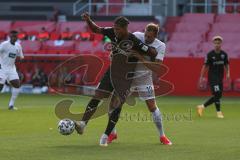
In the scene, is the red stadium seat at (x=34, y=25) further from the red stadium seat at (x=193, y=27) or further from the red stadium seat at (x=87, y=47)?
the red stadium seat at (x=193, y=27)

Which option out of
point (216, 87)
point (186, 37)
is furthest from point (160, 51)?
point (186, 37)

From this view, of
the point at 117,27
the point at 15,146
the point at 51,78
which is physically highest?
the point at 117,27

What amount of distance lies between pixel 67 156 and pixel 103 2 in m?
30.6

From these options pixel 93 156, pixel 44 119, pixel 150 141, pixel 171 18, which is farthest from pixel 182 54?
pixel 93 156

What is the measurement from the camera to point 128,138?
13.9 meters

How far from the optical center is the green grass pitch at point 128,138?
11219 millimetres

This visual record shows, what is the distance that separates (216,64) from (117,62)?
753 centimetres

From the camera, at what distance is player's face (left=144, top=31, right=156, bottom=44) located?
12633 mm

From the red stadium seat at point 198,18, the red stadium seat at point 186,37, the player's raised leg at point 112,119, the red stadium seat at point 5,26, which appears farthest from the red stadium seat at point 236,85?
the player's raised leg at point 112,119

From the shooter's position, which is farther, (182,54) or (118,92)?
(182,54)

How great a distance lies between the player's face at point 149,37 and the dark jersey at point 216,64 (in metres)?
7.30

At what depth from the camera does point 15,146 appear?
480 inches

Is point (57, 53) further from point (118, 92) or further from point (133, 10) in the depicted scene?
point (118, 92)

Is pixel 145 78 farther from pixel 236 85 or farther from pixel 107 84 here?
pixel 236 85
